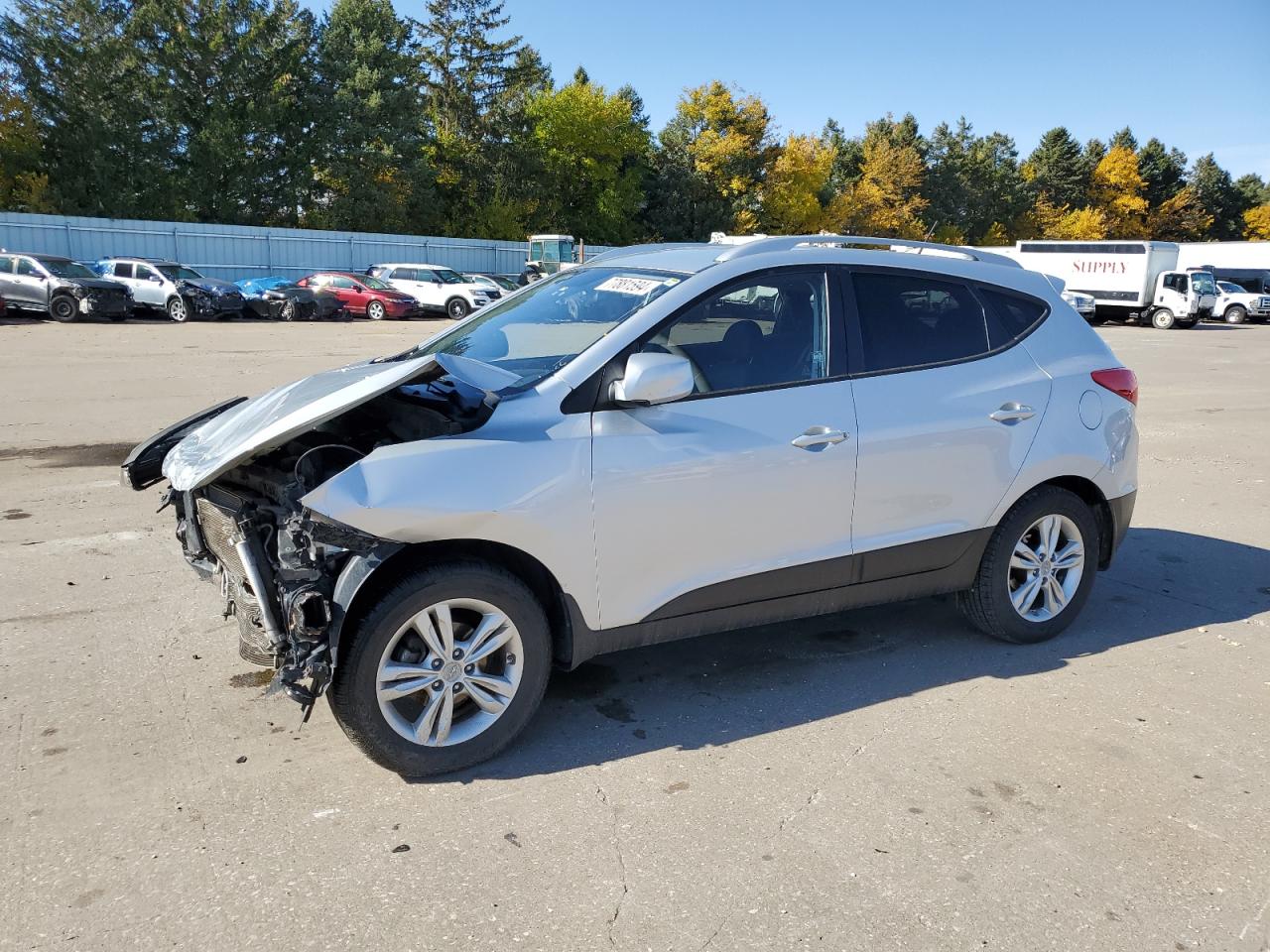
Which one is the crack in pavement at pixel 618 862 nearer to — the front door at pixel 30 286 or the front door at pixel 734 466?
the front door at pixel 734 466

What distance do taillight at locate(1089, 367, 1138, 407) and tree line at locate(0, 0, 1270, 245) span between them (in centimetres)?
4896

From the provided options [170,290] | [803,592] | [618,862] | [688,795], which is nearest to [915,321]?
[803,592]

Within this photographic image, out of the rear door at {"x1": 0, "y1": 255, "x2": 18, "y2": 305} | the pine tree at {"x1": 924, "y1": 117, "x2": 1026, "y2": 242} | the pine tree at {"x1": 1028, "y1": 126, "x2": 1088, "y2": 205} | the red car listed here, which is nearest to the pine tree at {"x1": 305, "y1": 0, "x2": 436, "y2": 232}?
the red car

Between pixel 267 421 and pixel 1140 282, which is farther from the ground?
pixel 1140 282

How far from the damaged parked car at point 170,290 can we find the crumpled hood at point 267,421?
26.5 metres

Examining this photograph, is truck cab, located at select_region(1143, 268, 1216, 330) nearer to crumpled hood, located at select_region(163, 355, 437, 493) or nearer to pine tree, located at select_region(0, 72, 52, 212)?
crumpled hood, located at select_region(163, 355, 437, 493)

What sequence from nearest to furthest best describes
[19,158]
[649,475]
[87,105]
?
[649,475] < [19,158] < [87,105]

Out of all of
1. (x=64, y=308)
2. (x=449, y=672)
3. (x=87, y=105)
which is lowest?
(x=449, y=672)

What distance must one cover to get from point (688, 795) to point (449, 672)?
90 centimetres

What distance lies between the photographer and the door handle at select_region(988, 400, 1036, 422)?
4.25 m

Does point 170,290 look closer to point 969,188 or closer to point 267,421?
point 267,421

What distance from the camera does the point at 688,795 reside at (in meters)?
3.24

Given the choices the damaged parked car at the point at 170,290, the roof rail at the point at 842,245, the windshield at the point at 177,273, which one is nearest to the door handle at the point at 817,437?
the roof rail at the point at 842,245

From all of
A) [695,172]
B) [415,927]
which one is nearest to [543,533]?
[415,927]
